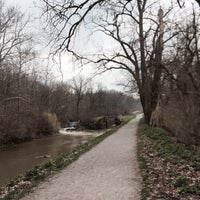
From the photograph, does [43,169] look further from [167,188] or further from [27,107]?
[27,107]

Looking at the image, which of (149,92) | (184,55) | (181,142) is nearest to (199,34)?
(184,55)

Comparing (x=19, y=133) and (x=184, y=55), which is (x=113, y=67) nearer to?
(x=19, y=133)

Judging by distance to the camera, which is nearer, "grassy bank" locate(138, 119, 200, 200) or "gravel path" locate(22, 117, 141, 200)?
"grassy bank" locate(138, 119, 200, 200)

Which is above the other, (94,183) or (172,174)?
(172,174)

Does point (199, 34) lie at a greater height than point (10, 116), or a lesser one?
greater

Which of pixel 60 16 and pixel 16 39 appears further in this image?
→ pixel 16 39

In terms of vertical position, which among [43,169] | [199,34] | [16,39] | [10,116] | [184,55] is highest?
[16,39]

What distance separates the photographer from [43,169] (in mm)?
11922

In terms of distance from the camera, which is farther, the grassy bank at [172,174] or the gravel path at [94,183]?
the gravel path at [94,183]

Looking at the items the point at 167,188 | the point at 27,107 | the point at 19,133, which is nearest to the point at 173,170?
the point at 167,188

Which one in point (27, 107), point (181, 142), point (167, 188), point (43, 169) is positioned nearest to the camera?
point (167, 188)

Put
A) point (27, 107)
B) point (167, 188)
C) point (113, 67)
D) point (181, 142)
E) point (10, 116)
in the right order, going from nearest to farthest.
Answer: point (167, 188) → point (181, 142) → point (10, 116) → point (113, 67) → point (27, 107)

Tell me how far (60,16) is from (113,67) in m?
24.7

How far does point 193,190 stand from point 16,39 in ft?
87.2
